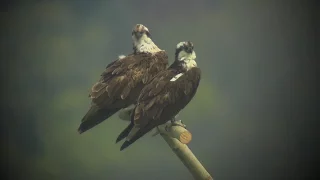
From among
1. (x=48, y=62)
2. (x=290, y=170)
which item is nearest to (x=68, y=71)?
(x=48, y=62)

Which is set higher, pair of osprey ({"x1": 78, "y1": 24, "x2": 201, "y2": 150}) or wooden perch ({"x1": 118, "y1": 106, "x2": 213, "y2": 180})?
pair of osprey ({"x1": 78, "y1": 24, "x2": 201, "y2": 150})

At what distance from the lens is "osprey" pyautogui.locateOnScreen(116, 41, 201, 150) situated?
2.09 meters

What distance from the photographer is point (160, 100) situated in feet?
6.84

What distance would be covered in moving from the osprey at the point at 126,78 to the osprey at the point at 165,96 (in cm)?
4

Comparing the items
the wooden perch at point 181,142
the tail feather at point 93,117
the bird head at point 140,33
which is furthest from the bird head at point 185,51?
the tail feather at point 93,117

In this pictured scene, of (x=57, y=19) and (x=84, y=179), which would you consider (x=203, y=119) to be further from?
(x=57, y=19)

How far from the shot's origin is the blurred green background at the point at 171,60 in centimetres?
216

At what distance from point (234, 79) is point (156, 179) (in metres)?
0.65

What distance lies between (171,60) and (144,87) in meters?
0.19

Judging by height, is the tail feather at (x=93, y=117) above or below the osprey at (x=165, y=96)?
above

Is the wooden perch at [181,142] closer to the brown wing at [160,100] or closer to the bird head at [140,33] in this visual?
the brown wing at [160,100]

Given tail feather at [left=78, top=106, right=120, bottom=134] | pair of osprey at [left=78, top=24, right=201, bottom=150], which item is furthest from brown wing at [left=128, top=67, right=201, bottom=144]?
tail feather at [left=78, top=106, right=120, bottom=134]

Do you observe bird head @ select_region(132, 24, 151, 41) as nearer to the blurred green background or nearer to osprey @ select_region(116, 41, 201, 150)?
the blurred green background

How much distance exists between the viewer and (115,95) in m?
2.12
